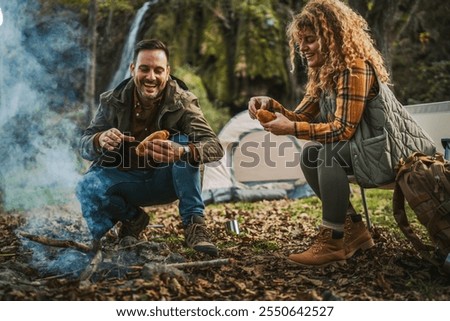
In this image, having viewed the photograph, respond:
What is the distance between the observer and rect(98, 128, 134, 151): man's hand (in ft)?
9.35

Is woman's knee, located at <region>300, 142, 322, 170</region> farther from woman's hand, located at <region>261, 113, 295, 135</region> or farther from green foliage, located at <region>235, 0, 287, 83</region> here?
green foliage, located at <region>235, 0, 287, 83</region>

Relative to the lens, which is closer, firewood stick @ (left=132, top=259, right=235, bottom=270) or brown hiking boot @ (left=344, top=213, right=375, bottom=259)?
firewood stick @ (left=132, top=259, right=235, bottom=270)

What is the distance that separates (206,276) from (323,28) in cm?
139

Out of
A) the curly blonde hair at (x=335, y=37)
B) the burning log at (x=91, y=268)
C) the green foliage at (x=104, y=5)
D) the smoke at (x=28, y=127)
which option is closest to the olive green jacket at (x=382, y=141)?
the curly blonde hair at (x=335, y=37)

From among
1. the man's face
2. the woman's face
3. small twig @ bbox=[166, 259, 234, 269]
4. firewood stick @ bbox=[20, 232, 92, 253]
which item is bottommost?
small twig @ bbox=[166, 259, 234, 269]

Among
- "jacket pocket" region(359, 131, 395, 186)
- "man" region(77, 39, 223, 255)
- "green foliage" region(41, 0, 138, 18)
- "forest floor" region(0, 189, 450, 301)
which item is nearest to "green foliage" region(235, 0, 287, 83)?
"green foliage" region(41, 0, 138, 18)

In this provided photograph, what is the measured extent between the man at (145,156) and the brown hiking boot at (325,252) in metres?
0.56

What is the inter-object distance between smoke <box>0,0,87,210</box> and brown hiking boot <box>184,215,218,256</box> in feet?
4.30

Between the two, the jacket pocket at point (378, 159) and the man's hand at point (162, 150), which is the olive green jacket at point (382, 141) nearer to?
the jacket pocket at point (378, 159)

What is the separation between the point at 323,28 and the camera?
274 cm

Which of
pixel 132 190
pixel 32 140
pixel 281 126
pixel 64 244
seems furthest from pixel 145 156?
pixel 32 140

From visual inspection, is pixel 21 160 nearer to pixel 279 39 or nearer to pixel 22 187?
pixel 22 187

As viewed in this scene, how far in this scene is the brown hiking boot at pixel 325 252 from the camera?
104 inches

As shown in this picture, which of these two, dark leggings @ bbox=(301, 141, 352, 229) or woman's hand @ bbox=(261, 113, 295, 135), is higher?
woman's hand @ bbox=(261, 113, 295, 135)
